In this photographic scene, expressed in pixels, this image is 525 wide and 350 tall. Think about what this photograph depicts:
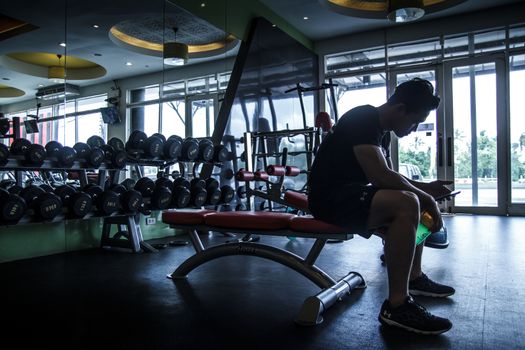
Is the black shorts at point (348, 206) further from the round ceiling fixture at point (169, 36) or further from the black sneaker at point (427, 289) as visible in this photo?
the round ceiling fixture at point (169, 36)

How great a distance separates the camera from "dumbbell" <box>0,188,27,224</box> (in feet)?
6.88

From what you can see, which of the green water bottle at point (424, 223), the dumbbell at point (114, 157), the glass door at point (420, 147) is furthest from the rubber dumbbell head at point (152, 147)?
the glass door at point (420, 147)

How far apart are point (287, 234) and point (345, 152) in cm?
47

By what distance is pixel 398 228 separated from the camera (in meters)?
1.43

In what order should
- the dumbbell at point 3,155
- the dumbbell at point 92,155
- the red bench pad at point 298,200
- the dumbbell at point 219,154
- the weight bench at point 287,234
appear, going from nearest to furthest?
the weight bench at point 287,234 → the dumbbell at point 3,155 → the red bench pad at point 298,200 → the dumbbell at point 92,155 → the dumbbell at point 219,154

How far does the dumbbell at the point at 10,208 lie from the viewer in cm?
210

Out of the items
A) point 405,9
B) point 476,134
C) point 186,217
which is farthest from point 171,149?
point 476,134

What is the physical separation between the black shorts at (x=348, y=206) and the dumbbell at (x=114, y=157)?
1.87 m

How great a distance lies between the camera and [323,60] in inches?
272

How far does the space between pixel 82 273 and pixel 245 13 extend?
13.5ft

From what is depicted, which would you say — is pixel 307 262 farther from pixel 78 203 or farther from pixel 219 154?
pixel 219 154

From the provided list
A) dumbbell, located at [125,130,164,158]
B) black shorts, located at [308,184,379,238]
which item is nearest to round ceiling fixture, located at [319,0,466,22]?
dumbbell, located at [125,130,164,158]

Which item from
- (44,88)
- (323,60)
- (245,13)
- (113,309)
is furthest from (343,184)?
(323,60)

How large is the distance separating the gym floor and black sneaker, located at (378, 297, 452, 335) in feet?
0.10
